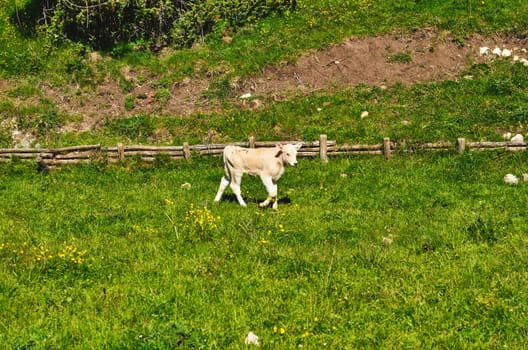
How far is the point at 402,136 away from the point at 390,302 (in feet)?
47.2

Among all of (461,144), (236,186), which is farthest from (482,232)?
(461,144)

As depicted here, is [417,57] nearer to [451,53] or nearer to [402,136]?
[451,53]

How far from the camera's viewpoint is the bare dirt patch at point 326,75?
26828 mm

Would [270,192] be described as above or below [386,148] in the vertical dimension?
above

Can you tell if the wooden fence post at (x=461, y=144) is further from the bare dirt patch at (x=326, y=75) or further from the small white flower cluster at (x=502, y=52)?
the small white flower cluster at (x=502, y=52)

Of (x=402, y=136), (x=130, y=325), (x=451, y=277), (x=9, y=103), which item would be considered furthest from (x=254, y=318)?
(x=9, y=103)

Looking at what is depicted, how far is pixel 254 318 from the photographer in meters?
8.16

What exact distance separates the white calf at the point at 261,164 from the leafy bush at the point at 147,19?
53.6 feet

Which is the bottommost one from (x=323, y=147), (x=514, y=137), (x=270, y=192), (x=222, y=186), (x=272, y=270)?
(x=514, y=137)

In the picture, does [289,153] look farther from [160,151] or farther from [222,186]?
[160,151]

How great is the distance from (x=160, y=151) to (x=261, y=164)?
7.11 meters

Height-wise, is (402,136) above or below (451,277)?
below

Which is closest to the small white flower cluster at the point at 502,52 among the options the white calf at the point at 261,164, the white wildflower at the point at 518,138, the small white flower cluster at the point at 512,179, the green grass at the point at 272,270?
the white wildflower at the point at 518,138

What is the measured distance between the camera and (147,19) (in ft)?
102
